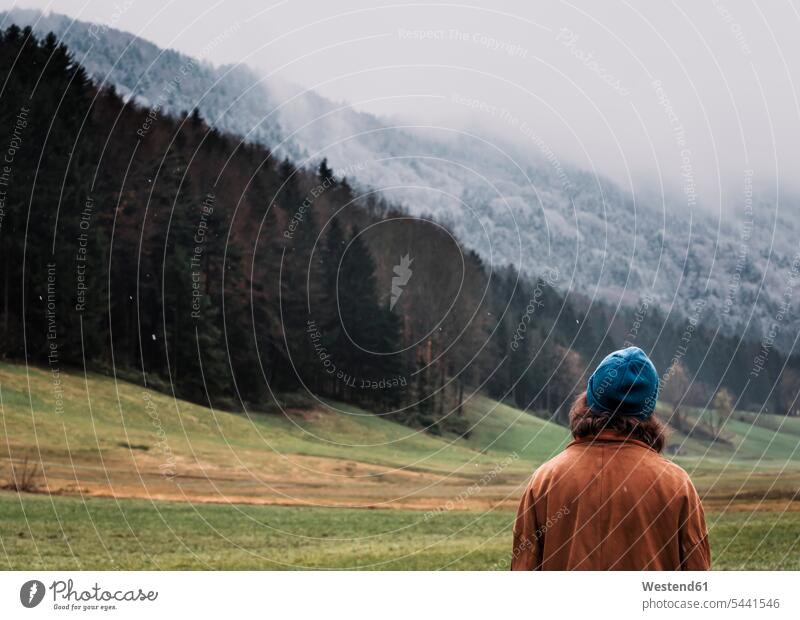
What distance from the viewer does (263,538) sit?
582 inches

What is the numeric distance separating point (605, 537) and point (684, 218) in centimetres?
1834

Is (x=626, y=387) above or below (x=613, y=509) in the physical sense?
above

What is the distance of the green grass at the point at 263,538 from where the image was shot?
512 inches

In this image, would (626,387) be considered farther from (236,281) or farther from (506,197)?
(506,197)

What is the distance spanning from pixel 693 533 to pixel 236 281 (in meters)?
14.3

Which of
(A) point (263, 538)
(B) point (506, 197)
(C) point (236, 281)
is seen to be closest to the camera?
(A) point (263, 538)

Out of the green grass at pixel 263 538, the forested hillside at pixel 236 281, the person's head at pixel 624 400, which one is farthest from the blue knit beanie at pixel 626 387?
the forested hillside at pixel 236 281

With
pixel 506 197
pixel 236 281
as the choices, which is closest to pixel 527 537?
pixel 236 281

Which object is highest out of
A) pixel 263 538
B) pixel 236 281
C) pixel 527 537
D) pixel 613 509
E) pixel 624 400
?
pixel 624 400

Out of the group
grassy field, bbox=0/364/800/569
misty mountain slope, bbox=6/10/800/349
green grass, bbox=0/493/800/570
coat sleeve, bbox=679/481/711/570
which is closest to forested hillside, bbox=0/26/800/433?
misty mountain slope, bbox=6/10/800/349

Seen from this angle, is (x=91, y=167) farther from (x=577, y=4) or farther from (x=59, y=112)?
(x=577, y=4)

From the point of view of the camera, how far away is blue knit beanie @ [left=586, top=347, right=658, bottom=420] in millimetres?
4219

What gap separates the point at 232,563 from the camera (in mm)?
13336

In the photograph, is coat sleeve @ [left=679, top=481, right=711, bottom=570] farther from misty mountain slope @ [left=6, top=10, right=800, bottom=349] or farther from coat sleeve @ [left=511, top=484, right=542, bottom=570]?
misty mountain slope @ [left=6, top=10, right=800, bottom=349]
